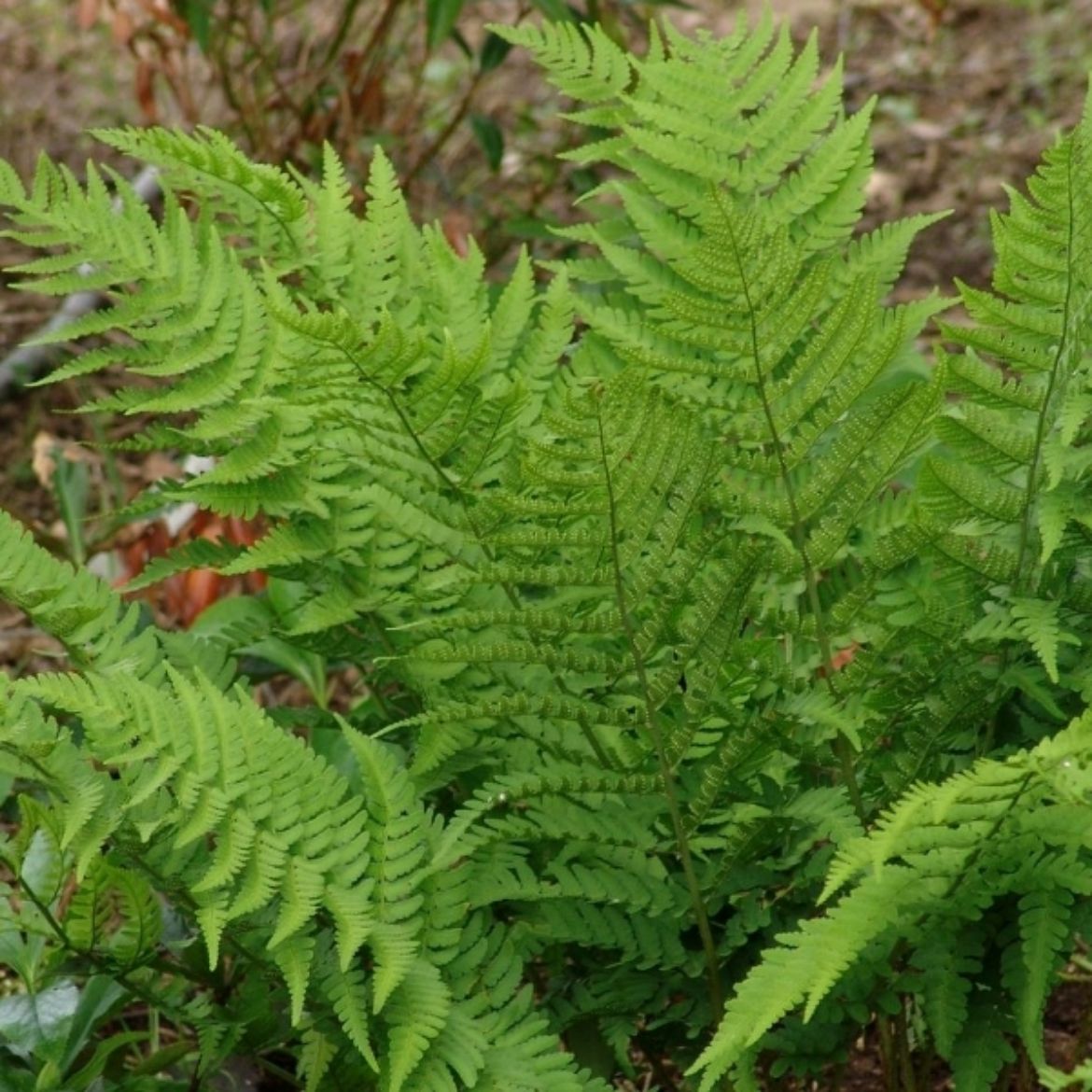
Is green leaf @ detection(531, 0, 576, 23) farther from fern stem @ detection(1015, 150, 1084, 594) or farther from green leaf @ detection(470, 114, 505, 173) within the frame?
fern stem @ detection(1015, 150, 1084, 594)

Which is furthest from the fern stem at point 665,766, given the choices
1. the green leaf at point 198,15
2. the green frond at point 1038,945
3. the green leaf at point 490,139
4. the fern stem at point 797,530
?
the green leaf at point 198,15

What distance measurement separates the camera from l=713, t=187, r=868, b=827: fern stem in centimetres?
131

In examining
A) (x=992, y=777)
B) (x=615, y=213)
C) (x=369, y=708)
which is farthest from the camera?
(x=615, y=213)

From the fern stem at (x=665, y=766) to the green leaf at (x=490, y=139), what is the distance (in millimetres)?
1734

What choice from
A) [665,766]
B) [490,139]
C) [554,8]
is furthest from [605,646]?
[490,139]

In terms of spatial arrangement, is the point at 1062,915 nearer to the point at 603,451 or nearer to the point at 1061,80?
the point at 603,451

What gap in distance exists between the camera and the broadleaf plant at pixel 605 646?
1.29 meters

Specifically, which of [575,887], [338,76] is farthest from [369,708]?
[338,76]

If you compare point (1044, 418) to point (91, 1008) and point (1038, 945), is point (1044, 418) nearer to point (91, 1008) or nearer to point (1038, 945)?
point (1038, 945)

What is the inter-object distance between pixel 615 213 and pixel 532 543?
750 millimetres

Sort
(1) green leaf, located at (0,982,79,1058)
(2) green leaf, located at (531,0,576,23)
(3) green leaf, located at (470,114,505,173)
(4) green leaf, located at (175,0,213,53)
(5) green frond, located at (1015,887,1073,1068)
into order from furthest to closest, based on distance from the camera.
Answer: (3) green leaf, located at (470,114,505,173) < (4) green leaf, located at (175,0,213,53) < (2) green leaf, located at (531,0,576,23) < (1) green leaf, located at (0,982,79,1058) < (5) green frond, located at (1015,887,1073,1068)

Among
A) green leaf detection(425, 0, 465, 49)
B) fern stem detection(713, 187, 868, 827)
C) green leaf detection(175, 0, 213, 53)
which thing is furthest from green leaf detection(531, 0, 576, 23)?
fern stem detection(713, 187, 868, 827)

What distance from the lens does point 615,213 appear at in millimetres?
1934

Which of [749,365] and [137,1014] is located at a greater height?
[749,365]
